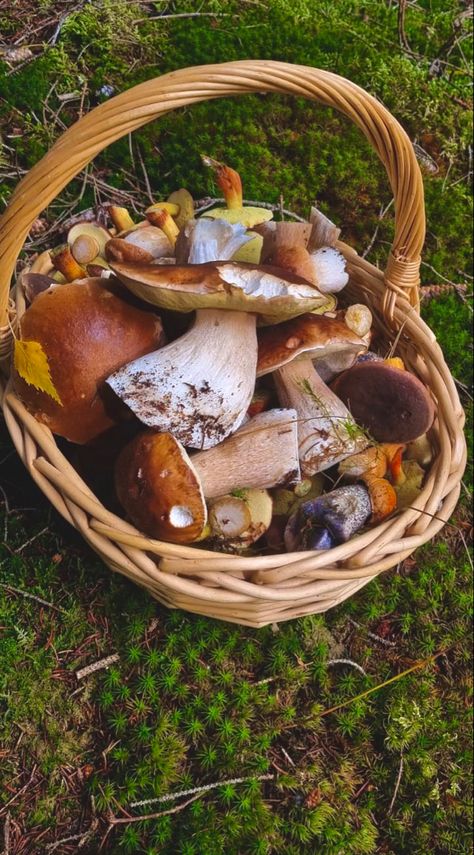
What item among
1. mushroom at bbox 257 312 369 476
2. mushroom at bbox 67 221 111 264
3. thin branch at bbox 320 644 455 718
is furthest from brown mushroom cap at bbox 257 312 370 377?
thin branch at bbox 320 644 455 718

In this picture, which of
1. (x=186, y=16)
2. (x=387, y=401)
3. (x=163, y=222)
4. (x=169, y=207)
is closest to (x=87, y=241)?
(x=163, y=222)

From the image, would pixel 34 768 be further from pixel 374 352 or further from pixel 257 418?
pixel 374 352

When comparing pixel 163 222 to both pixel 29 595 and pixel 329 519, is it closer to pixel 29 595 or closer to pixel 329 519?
pixel 329 519

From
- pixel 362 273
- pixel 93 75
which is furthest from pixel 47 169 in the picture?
pixel 93 75

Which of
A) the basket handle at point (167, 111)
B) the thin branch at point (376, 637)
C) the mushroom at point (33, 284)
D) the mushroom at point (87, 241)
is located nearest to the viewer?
the basket handle at point (167, 111)

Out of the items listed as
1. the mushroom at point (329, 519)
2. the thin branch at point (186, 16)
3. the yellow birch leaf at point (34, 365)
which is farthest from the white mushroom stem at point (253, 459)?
the thin branch at point (186, 16)

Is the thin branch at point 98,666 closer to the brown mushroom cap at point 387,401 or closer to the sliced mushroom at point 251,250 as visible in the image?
the brown mushroom cap at point 387,401

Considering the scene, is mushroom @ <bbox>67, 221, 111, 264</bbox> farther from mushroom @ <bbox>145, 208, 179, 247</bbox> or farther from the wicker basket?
the wicker basket

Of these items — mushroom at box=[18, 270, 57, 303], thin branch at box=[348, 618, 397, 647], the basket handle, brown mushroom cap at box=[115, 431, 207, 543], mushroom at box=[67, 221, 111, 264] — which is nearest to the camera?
the basket handle
